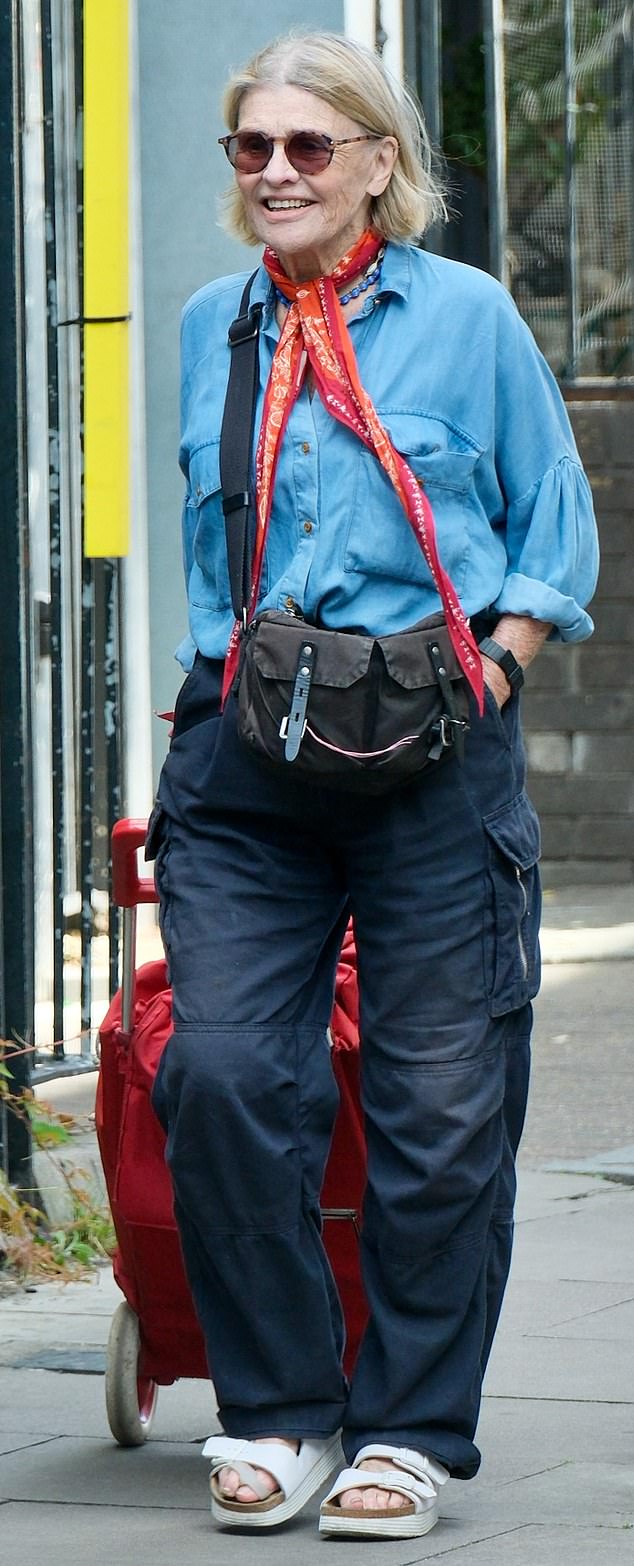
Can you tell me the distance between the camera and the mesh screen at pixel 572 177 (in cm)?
1120

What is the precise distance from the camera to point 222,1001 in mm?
3105

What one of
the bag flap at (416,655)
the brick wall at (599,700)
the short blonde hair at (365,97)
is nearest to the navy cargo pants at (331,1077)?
the bag flap at (416,655)

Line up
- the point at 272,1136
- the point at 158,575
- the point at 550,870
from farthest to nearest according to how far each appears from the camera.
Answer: the point at 550,870 → the point at 158,575 → the point at 272,1136

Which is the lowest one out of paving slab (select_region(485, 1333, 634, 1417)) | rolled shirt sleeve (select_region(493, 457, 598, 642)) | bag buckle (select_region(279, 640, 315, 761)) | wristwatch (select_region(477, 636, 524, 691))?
paving slab (select_region(485, 1333, 634, 1417))

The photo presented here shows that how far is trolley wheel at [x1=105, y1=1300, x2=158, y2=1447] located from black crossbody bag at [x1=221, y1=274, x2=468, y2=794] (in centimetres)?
81

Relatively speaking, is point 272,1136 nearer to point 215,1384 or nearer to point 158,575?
point 215,1384

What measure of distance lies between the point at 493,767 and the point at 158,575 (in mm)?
5207

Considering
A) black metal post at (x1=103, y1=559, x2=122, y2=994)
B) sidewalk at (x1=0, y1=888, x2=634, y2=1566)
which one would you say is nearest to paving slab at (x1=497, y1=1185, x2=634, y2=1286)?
sidewalk at (x1=0, y1=888, x2=634, y2=1566)

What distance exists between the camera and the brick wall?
11078 mm

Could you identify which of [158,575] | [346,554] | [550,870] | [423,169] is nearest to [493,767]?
[346,554]

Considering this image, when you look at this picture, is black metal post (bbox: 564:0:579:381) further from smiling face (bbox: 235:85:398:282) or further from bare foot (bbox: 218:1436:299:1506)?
bare foot (bbox: 218:1436:299:1506)

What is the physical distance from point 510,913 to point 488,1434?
0.84 metres

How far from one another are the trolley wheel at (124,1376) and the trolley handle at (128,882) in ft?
1.23

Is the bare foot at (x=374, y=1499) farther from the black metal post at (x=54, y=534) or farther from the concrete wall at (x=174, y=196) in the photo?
the concrete wall at (x=174, y=196)
